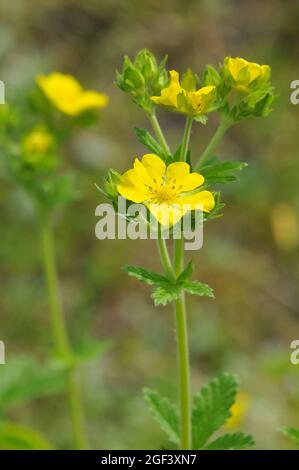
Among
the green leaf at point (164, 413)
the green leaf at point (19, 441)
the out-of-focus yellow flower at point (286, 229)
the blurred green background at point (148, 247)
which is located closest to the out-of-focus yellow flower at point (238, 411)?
the blurred green background at point (148, 247)

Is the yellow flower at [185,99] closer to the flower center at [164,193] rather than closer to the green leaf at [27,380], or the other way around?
the flower center at [164,193]

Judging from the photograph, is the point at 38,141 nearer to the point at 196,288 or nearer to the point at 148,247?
the point at 196,288

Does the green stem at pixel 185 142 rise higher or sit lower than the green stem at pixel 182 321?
higher

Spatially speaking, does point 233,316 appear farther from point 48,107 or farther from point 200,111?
point 200,111

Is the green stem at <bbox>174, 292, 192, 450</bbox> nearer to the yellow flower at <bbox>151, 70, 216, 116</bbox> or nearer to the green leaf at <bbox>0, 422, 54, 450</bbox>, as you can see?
the yellow flower at <bbox>151, 70, 216, 116</bbox>

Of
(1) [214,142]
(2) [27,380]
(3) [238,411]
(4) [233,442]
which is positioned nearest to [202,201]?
(1) [214,142]

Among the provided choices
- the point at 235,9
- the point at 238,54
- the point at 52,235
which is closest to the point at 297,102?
the point at 238,54
